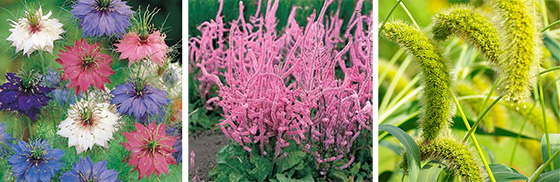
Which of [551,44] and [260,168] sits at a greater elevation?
[551,44]

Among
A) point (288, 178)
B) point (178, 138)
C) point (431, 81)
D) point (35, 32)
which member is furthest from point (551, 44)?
point (35, 32)

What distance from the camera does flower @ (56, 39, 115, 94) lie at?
125cm

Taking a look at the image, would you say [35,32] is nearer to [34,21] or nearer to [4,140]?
[34,21]

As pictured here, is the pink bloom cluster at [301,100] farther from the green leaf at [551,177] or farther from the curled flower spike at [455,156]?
the green leaf at [551,177]

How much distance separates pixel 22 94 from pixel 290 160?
708mm

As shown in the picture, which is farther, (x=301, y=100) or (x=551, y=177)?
(x=301, y=100)

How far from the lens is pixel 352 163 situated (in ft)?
5.33

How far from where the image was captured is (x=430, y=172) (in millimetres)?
1100

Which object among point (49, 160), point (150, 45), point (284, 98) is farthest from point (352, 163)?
Answer: point (49, 160)

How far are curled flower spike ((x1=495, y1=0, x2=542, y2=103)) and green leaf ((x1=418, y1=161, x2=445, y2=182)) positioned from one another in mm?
234

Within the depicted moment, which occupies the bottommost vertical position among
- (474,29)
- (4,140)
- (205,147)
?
(205,147)

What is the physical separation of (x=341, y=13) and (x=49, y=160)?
46.6 inches

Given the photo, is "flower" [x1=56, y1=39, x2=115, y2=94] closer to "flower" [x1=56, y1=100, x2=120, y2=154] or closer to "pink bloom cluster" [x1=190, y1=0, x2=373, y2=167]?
"flower" [x1=56, y1=100, x2=120, y2=154]

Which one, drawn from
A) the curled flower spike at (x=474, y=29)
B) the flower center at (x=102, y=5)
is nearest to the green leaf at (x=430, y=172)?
the curled flower spike at (x=474, y=29)
